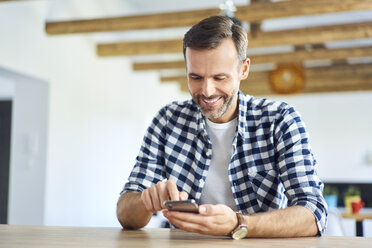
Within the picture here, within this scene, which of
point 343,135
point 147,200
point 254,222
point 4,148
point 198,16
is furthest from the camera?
point 4,148

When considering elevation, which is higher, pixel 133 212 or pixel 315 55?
pixel 315 55

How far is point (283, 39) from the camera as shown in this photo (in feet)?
15.9

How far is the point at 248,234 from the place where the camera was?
1388mm

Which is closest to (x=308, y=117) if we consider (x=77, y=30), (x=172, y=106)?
(x=77, y=30)

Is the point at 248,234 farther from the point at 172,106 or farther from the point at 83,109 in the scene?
the point at 83,109

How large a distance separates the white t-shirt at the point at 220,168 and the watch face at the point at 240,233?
1.21 ft

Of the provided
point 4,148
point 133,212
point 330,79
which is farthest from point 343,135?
point 133,212

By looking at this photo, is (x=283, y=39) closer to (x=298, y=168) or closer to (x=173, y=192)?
(x=298, y=168)

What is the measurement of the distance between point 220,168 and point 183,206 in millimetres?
510

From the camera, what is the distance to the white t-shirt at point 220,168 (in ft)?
5.72

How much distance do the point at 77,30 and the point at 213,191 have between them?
10.4ft

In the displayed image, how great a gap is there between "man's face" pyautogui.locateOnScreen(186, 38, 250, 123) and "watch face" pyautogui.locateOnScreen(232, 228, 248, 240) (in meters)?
0.51

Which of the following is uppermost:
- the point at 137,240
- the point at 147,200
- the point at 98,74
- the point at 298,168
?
the point at 98,74

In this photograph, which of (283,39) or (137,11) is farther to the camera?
(137,11)
